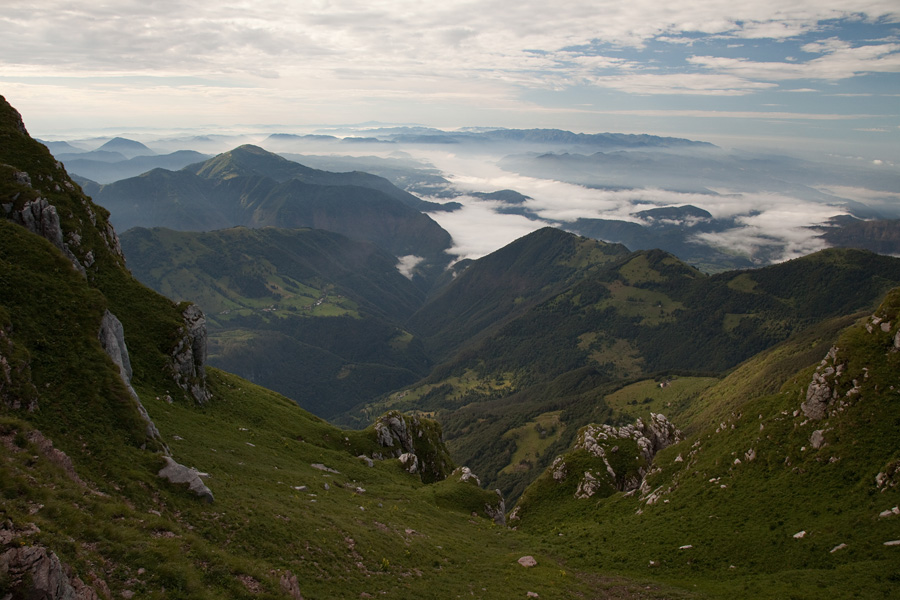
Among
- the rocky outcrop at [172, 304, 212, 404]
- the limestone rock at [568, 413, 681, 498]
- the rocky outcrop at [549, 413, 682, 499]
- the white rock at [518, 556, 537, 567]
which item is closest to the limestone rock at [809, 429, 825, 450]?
the rocky outcrop at [549, 413, 682, 499]

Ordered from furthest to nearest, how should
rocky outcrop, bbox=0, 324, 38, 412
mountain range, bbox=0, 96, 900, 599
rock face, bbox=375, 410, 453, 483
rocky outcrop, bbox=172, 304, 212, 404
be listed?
rock face, bbox=375, 410, 453, 483
rocky outcrop, bbox=172, 304, 212, 404
rocky outcrop, bbox=0, 324, 38, 412
mountain range, bbox=0, 96, 900, 599

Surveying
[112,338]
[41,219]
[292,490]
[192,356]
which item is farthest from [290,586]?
[41,219]

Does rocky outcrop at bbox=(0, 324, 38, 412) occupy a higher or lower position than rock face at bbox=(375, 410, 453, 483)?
higher

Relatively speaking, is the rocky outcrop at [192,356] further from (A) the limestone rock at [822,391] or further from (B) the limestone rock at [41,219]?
(A) the limestone rock at [822,391]

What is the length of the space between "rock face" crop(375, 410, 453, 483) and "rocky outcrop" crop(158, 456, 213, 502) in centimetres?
4896

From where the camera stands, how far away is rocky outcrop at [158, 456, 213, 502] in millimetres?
30945

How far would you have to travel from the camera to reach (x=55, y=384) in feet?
102

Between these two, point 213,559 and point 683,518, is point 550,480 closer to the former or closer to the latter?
point 683,518

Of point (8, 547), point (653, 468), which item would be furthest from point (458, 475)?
point (8, 547)

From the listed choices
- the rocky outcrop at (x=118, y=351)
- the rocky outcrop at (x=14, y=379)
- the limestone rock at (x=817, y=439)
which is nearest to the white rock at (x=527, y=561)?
the limestone rock at (x=817, y=439)

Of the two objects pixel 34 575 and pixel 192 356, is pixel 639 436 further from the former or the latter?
pixel 34 575

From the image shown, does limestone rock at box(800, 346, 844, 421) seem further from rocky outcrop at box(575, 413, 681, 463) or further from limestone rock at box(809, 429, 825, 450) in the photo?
rocky outcrop at box(575, 413, 681, 463)

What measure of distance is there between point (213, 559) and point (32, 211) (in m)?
45.4

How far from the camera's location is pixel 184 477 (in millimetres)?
31531
